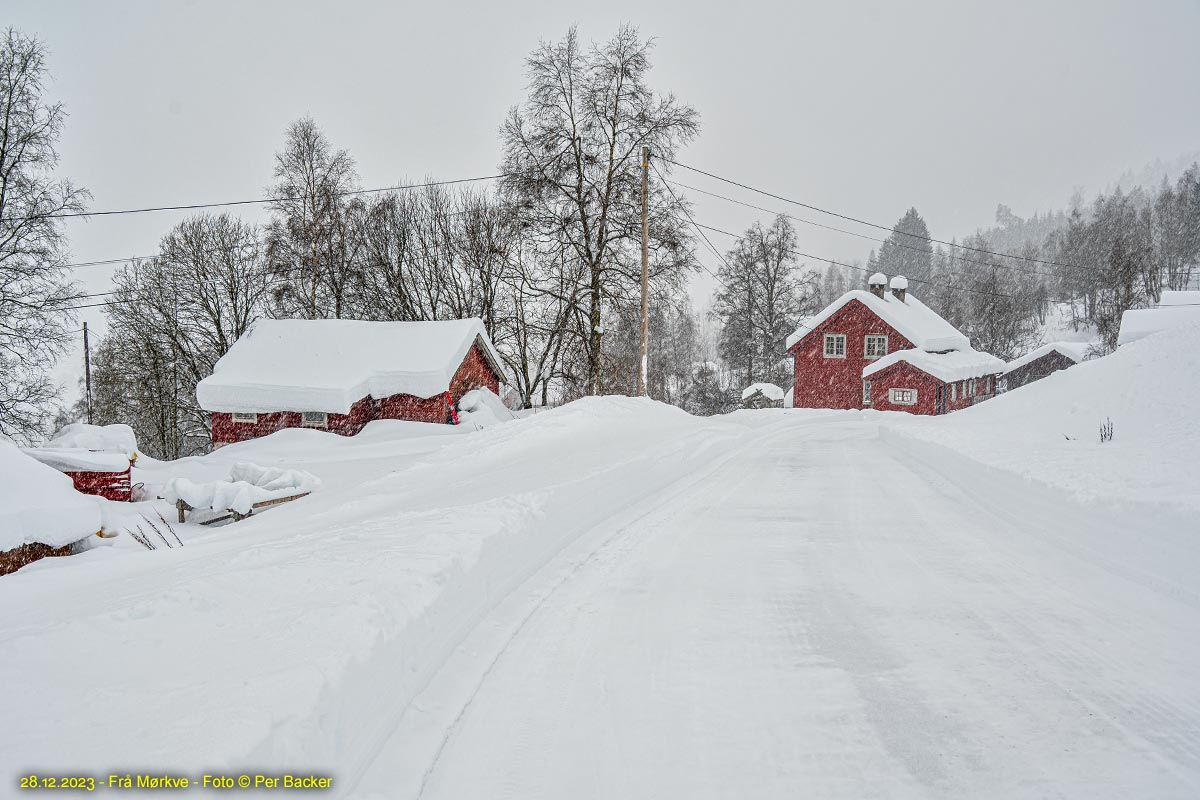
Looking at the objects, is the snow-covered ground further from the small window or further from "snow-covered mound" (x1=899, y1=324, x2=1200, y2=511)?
the small window

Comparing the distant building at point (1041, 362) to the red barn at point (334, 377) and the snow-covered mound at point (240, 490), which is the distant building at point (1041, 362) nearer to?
the red barn at point (334, 377)

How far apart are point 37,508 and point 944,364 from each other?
35991mm

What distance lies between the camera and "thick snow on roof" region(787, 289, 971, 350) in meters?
36.5

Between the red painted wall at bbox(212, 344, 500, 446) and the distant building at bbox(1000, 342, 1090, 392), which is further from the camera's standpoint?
the distant building at bbox(1000, 342, 1090, 392)

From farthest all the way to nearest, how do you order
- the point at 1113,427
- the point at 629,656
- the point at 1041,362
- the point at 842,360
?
the point at 1041,362
the point at 842,360
the point at 1113,427
the point at 629,656

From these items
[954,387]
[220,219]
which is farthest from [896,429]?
[220,219]

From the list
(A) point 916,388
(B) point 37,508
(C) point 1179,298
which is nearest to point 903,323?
(A) point 916,388

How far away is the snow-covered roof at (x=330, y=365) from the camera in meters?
23.0

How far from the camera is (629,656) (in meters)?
4.03

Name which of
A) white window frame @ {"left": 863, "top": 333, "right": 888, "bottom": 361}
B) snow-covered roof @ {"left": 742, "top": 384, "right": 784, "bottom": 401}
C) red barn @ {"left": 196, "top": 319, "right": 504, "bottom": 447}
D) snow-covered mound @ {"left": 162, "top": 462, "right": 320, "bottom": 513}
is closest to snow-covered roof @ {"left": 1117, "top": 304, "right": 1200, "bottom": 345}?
white window frame @ {"left": 863, "top": 333, "right": 888, "bottom": 361}

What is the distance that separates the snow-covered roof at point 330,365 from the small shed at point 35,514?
1467cm

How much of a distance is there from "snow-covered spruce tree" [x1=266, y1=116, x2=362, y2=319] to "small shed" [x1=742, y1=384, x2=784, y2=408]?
2381 centimetres

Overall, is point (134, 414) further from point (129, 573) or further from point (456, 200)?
point (129, 573)

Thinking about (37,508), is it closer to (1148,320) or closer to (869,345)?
(1148,320)
